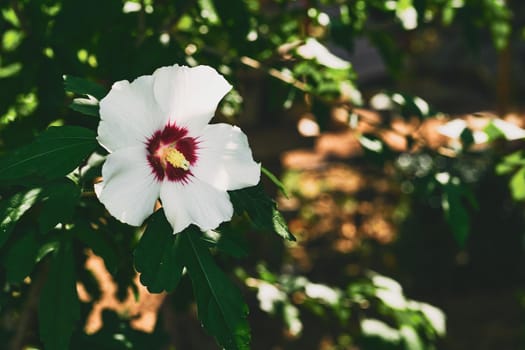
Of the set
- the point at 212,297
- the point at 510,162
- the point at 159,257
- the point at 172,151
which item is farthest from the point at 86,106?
the point at 510,162

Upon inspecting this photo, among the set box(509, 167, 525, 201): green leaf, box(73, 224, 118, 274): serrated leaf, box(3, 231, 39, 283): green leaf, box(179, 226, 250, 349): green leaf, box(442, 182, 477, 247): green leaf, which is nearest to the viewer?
box(179, 226, 250, 349): green leaf

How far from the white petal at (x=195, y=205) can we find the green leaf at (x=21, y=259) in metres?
0.38

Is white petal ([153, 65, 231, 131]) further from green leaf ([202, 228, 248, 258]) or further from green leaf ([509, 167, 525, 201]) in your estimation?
green leaf ([509, 167, 525, 201])

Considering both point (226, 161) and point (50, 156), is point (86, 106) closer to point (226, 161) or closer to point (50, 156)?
point (50, 156)

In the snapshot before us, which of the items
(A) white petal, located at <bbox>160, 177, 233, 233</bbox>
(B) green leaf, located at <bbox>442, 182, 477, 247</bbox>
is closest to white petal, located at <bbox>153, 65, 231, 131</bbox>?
(A) white petal, located at <bbox>160, 177, 233, 233</bbox>

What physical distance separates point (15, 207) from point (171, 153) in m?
0.28

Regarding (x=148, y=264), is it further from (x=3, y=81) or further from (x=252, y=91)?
(x=252, y=91)

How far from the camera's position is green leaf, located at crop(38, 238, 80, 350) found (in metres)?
1.26

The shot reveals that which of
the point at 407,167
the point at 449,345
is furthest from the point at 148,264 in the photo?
the point at 407,167

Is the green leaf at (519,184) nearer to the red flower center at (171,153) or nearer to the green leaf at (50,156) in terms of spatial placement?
the red flower center at (171,153)

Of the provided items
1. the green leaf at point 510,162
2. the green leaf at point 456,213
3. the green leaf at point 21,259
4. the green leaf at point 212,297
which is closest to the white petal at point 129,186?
the green leaf at point 212,297

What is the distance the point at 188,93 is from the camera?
1055mm

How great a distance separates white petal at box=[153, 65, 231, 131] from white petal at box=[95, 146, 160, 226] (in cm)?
8

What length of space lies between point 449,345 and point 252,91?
2467mm
